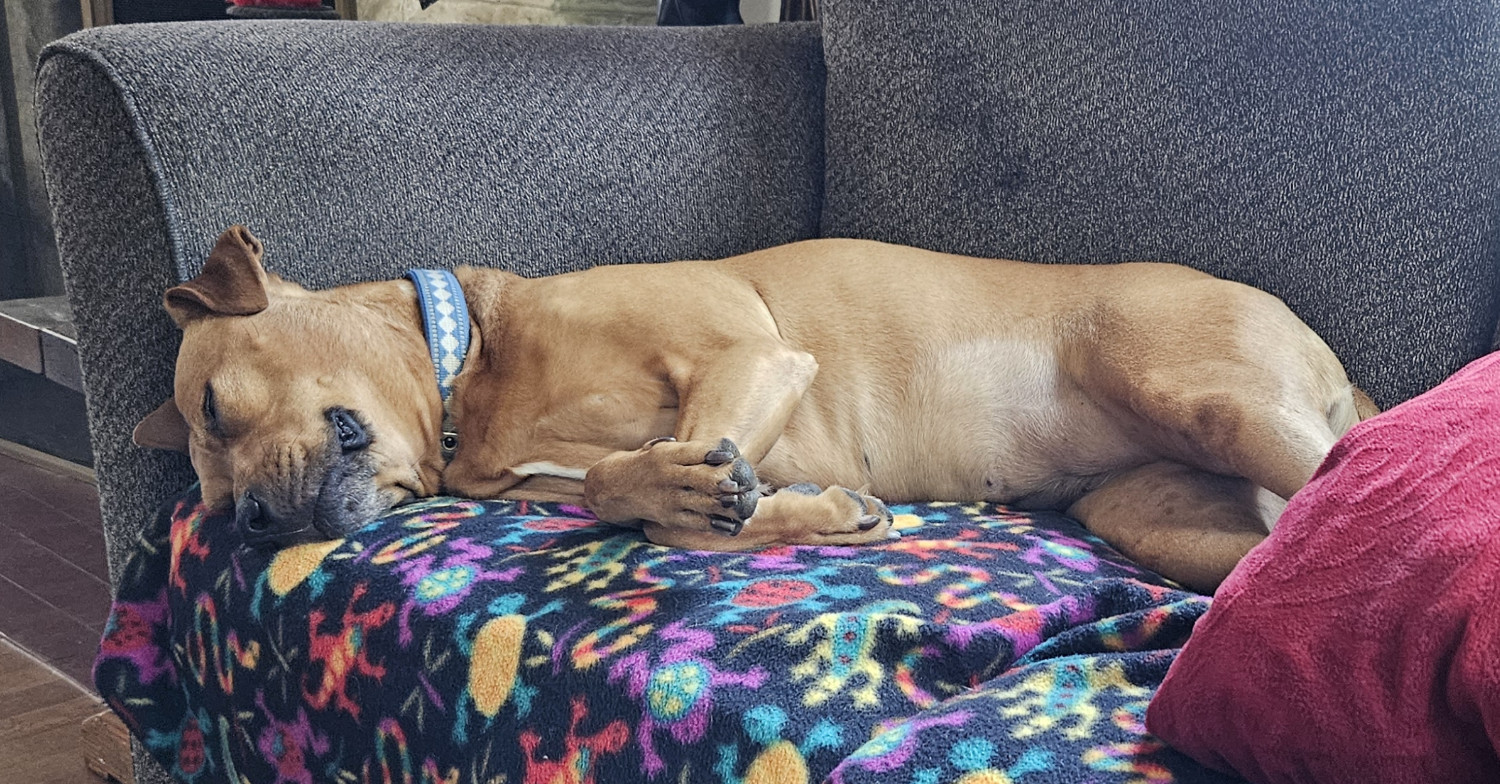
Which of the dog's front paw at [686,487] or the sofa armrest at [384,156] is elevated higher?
the sofa armrest at [384,156]

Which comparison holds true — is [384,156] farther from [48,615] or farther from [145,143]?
[48,615]

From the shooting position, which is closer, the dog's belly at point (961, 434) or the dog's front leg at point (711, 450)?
the dog's front leg at point (711, 450)

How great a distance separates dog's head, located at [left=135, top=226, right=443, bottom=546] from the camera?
180cm

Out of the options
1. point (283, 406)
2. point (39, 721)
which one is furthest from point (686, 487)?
point (39, 721)

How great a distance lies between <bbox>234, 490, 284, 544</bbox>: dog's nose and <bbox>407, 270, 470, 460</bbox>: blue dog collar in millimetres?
365

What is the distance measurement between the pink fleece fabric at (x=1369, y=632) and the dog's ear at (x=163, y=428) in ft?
5.06

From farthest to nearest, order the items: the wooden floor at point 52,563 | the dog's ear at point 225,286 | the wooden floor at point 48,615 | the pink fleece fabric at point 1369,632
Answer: the wooden floor at point 52,563, the wooden floor at point 48,615, the dog's ear at point 225,286, the pink fleece fabric at point 1369,632

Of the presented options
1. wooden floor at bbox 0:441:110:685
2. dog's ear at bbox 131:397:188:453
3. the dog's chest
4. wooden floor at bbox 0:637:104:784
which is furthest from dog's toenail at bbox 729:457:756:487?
wooden floor at bbox 0:441:110:685

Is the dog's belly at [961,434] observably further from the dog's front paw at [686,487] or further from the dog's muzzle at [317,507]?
the dog's muzzle at [317,507]

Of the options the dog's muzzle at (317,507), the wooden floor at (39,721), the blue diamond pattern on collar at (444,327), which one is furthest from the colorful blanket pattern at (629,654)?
the wooden floor at (39,721)

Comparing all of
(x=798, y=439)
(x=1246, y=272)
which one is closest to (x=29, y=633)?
(x=798, y=439)

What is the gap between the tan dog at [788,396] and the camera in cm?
179

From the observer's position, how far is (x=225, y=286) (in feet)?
6.19

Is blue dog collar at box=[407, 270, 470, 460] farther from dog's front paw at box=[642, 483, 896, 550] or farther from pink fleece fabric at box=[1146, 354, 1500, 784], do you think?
pink fleece fabric at box=[1146, 354, 1500, 784]
